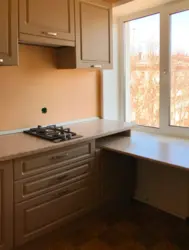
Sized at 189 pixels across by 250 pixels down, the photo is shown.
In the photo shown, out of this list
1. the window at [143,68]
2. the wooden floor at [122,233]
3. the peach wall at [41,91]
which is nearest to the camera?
the wooden floor at [122,233]

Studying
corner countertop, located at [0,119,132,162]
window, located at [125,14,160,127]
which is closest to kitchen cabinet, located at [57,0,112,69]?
window, located at [125,14,160,127]

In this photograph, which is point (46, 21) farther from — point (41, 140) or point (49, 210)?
point (49, 210)

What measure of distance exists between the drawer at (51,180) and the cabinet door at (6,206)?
0.05m

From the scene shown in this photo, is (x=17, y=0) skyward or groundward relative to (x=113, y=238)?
skyward

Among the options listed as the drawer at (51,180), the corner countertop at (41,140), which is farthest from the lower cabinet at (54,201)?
the corner countertop at (41,140)

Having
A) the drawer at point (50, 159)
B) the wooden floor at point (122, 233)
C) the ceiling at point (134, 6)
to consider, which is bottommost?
the wooden floor at point (122, 233)

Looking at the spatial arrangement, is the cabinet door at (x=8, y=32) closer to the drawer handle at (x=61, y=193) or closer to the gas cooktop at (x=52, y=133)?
the gas cooktop at (x=52, y=133)

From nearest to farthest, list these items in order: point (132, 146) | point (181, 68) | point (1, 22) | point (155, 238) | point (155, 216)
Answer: point (1, 22) < point (155, 238) < point (132, 146) < point (155, 216) < point (181, 68)

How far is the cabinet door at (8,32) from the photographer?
6.63 feet

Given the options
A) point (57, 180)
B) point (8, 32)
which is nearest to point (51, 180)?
point (57, 180)

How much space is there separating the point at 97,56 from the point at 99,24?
12.5 inches

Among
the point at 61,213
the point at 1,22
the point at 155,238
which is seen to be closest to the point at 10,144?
the point at 61,213

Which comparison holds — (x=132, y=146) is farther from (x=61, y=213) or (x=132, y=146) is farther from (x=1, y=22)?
(x=1, y=22)

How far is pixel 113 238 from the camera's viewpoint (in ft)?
7.38
